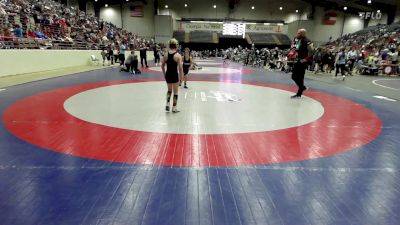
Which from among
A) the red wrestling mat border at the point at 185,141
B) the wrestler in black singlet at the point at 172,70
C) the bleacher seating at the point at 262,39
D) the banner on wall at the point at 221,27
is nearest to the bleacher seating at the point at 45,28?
the red wrestling mat border at the point at 185,141

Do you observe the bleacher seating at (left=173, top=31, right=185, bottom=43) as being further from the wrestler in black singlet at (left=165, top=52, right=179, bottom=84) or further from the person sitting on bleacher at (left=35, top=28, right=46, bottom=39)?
the wrestler in black singlet at (left=165, top=52, right=179, bottom=84)

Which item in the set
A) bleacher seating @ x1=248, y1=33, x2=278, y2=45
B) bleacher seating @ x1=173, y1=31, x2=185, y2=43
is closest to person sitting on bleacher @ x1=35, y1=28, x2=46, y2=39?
bleacher seating @ x1=173, y1=31, x2=185, y2=43

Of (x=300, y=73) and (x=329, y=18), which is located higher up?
(x=329, y=18)

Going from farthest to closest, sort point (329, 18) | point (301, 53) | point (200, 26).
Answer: point (200, 26)
point (329, 18)
point (301, 53)

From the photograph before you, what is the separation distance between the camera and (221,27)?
→ 4616 cm

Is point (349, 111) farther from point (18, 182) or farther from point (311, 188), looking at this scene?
point (18, 182)

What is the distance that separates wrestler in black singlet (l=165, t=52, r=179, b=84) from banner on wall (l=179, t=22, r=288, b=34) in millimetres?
42024

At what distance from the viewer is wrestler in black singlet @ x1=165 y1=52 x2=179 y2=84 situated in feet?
18.9

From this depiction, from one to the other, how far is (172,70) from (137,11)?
129ft

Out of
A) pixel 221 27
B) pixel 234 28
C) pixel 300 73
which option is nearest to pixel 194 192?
pixel 300 73

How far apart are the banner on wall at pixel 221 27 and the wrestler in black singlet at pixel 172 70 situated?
4202 cm

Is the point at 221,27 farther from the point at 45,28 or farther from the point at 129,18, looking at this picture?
the point at 45,28

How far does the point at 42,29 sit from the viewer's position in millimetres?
16766

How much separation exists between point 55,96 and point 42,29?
11.5 meters
